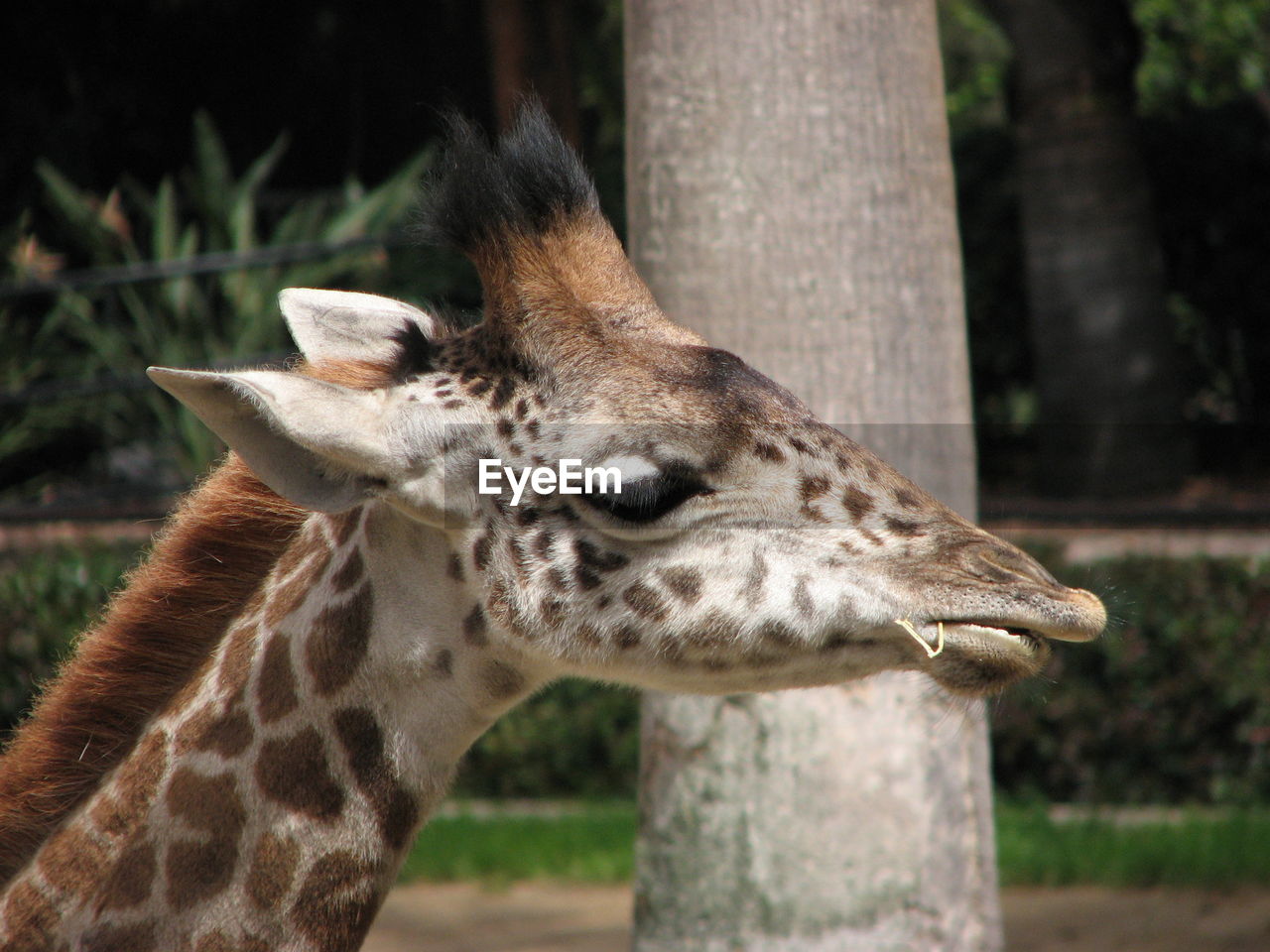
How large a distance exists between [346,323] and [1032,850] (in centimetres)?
423

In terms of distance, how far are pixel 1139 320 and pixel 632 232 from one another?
21.9 ft

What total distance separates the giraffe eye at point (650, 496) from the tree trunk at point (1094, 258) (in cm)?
783

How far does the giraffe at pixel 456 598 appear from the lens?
2.10 m

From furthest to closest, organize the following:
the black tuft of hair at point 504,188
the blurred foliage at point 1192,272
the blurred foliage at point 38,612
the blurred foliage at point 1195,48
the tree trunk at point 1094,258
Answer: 1. the blurred foliage at point 1195,48
2. the blurred foliage at point 1192,272
3. the tree trunk at point 1094,258
4. the blurred foliage at point 38,612
5. the black tuft of hair at point 504,188

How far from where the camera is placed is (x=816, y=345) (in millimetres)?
3432

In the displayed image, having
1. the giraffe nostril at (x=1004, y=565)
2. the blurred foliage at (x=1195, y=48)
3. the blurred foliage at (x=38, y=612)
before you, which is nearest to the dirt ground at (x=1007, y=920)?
the blurred foliage at (x=38, y=612)

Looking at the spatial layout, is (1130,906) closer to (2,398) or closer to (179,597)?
(179,597)

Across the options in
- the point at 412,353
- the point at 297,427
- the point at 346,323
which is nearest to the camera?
the point at 297,427

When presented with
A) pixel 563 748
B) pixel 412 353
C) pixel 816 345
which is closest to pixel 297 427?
pixel 412 353

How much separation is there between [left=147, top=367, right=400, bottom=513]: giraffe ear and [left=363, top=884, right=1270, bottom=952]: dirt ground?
11.3ft

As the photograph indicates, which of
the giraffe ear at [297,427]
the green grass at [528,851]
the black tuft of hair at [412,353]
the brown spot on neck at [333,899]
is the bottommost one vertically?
the green grass at [528,851]

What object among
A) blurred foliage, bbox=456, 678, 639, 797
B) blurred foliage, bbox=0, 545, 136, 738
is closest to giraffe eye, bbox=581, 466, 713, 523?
blurred foliage, bbox=456, 678, 639, 797

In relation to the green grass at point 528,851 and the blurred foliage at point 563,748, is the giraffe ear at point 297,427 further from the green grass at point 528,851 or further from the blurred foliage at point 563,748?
the blurred foliage at point 563,748

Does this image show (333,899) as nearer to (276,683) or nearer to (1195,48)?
(276,683)
